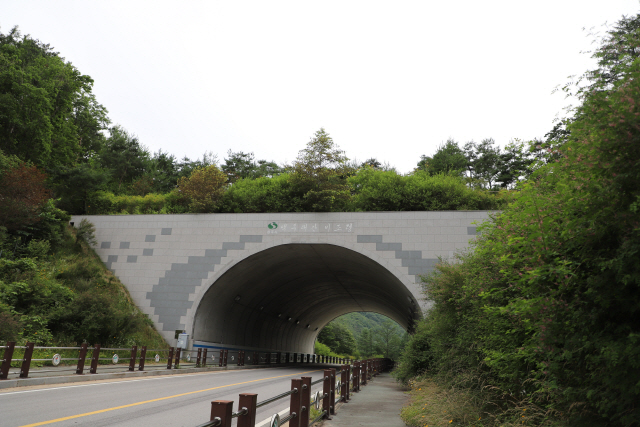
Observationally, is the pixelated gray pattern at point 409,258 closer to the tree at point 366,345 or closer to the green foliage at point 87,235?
the green foliage at point 87,235

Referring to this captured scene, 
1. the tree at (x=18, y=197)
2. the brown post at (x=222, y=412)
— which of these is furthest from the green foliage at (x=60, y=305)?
the brown post at (x=222, y=412)

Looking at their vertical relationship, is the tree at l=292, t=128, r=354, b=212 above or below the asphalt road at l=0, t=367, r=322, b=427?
above

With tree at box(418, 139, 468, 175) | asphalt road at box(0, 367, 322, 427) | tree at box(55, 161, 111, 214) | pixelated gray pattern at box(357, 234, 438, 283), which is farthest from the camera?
tree at box(418, 139, 468, 175)

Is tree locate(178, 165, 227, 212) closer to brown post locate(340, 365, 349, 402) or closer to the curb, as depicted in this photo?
the curb

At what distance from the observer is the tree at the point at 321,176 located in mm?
22125

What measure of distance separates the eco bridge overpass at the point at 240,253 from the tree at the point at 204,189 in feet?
2.75

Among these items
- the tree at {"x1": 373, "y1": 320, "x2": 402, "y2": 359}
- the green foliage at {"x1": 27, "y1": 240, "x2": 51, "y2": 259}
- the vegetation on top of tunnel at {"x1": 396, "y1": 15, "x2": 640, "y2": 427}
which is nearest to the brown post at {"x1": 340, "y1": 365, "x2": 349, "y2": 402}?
the vegetation on top of tunnel at {"x1": 396, "y1": 15, "x2": 640, "y2": 427}

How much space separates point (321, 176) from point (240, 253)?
232 inches

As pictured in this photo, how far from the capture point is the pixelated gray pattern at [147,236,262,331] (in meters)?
20.7

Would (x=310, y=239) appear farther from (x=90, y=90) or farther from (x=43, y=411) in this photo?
(x=90, y=90)

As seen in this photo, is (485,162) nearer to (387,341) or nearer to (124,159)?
(124,159)

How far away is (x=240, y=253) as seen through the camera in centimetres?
2086

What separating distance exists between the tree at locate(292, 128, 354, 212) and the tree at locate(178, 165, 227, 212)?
4.42 metres

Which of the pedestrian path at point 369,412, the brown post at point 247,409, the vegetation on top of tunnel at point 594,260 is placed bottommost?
the pedestrian path at point 369,412
